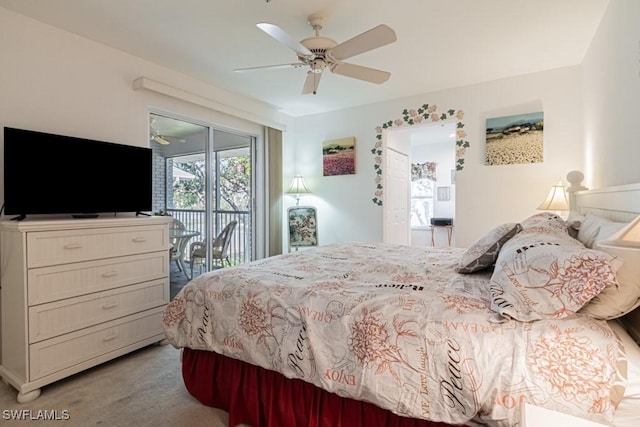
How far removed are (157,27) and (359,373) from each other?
2787mm

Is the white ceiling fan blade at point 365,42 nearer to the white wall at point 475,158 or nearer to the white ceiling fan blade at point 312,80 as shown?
the white ceiling fan blade at point 312,80

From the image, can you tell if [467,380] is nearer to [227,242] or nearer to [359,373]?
[359,373]

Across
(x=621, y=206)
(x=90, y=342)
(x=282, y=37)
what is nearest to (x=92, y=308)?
(x=90, y=342)

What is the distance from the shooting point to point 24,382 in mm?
1908

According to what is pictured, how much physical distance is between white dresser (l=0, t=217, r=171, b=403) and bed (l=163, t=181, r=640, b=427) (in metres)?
0.82

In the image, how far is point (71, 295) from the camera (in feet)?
6.91

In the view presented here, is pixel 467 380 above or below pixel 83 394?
above

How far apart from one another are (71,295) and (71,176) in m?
0.87

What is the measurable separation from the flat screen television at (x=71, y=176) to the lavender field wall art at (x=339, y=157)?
253cm

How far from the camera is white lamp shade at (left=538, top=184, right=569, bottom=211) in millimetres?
2865

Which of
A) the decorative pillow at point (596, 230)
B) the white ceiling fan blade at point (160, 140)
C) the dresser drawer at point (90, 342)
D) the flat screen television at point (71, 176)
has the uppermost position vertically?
the white ceiling fan blade at point (160, 140)

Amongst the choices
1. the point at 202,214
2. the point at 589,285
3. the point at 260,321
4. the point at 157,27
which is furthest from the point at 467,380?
the point at 202,214

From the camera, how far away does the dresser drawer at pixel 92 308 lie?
77.5 inches

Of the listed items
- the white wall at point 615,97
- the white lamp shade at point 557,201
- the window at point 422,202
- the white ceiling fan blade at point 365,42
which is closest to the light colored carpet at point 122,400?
the white ceiling fan blade at point 365,42
